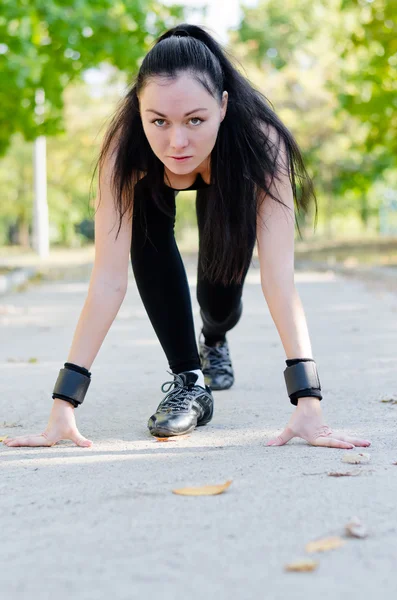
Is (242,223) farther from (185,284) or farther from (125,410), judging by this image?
(125,410)

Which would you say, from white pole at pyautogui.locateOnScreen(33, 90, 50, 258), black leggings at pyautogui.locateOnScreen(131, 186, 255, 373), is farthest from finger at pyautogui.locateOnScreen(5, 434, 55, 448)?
white pole at pyautogui.locateOnScreen(33, 90, 50, 258)

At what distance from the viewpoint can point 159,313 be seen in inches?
138

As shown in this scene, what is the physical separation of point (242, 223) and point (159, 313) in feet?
1.68

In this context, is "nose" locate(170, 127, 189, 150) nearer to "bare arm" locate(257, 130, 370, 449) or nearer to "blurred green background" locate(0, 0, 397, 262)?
"bare arm" locate(257, 130, 370, 449)

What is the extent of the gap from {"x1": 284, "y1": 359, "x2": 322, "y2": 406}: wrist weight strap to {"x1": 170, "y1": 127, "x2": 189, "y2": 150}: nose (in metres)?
0.77

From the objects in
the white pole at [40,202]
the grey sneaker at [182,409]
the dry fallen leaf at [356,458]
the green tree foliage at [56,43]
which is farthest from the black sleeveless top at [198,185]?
the white pole at [40,202]

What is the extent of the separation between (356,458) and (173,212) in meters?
1.23

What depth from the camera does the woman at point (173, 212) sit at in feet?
9.62

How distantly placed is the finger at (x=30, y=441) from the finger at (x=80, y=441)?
0.08m

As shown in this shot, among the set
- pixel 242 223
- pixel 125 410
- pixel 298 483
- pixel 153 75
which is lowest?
pixel 298 483

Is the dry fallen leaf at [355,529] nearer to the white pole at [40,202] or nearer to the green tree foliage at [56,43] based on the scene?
the green tree foliage at [56,43]

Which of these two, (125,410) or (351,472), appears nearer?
(351,472)

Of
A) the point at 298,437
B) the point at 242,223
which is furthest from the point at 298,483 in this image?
the point at 242,223

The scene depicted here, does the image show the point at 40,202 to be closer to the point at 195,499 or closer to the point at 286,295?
the point at 286,295
